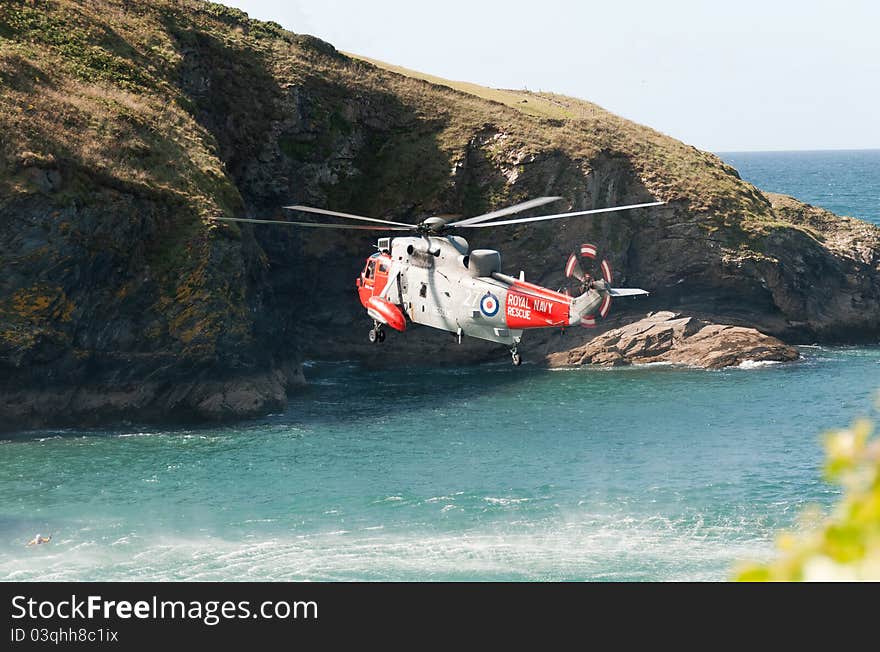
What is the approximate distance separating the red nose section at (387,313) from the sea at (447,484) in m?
10.1

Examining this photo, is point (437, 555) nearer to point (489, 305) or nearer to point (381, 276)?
point (381, 276)

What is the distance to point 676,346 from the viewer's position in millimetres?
80438

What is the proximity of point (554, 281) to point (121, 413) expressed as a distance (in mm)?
33643

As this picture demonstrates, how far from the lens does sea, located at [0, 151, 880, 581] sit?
44.6m

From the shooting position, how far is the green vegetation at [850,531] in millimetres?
3514

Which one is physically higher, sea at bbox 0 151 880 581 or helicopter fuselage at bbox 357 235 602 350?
helicopter fuselage at bbox 357 235 602 350

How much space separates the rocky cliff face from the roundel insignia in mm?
30814

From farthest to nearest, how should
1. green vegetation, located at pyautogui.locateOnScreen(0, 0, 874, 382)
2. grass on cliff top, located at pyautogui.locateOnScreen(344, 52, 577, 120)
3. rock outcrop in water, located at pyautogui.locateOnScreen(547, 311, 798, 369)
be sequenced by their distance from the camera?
grass on cliff top, located at pyautogui.locateOnScreen(344, 52, 577, 120) < rock outcrop in water, located at pyautogui.locateOnScreen(547, 311, 798, 369) < green vegetation, located at pyautogui.locateOnScreen(0, 0, 874, 382)

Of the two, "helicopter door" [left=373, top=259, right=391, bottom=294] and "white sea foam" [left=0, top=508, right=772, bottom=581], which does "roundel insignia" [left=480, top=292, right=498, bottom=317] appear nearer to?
"helicopter door" [left=373, top=259, right=391, bottom=294]

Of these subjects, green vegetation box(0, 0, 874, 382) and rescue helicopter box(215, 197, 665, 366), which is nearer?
rescue helicopter box(215, 197, 665, 366)

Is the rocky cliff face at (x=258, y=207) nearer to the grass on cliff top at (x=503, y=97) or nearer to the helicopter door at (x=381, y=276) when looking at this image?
the grass on cliff top at (x=503, y=97)

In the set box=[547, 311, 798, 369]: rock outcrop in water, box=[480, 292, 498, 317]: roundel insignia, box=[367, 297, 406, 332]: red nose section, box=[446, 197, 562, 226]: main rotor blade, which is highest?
box=[446, 197, 562, 226]: main rotor blade

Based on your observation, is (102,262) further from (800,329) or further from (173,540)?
(800,329)

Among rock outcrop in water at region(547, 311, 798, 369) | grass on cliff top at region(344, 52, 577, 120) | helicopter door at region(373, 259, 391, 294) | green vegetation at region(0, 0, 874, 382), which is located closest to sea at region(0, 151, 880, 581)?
rock outcrop in water at region(547, 311, 798, 369)
